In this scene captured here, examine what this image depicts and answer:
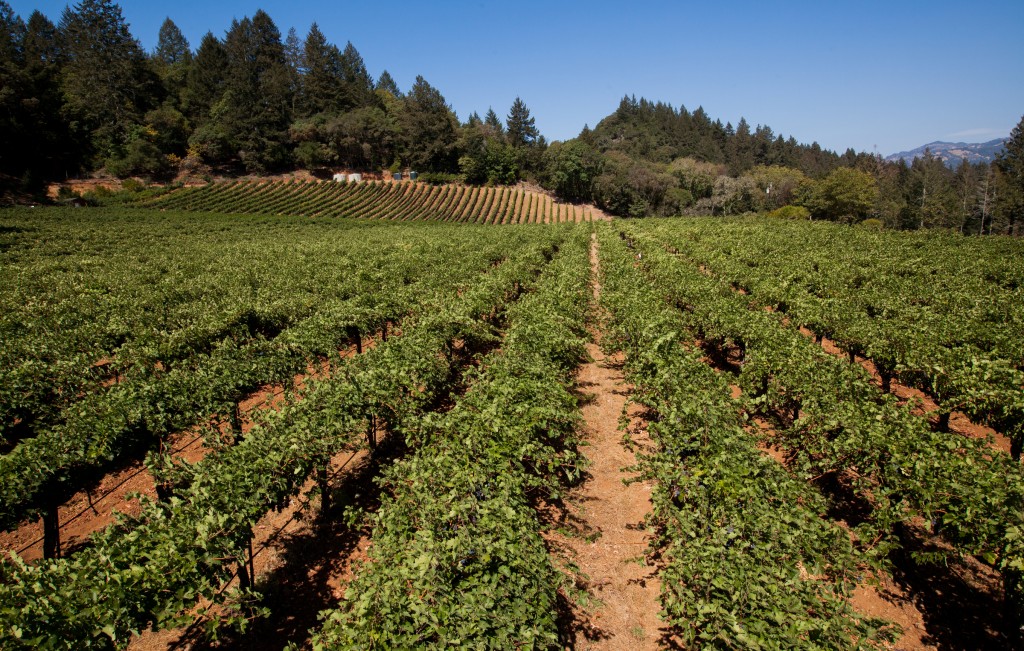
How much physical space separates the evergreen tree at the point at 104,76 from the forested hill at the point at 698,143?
102 metres

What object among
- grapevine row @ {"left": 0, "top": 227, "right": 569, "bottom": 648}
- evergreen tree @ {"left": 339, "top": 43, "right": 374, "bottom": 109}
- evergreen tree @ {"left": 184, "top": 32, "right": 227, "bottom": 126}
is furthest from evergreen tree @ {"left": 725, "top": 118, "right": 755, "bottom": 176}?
grapevine row @ {"left": 0, "top": 227, "right": 569, "bottom": 648}

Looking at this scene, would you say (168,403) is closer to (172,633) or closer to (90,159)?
(172,633)

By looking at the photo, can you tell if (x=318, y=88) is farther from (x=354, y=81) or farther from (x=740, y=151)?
(x=740, y=151)

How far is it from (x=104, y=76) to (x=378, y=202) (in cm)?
5833

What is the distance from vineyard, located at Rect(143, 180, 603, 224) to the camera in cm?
6662

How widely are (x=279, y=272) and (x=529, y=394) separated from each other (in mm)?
19232

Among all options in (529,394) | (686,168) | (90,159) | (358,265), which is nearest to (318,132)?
(90,159)

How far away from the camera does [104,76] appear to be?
268 ft

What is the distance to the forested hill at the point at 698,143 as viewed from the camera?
12962 cm

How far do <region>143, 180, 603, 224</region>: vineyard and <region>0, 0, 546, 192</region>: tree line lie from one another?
9.85 meters

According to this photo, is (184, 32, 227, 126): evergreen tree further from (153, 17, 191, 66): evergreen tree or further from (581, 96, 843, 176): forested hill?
(581, 96, 843, 176): forested hill

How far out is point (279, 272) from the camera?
22.8m

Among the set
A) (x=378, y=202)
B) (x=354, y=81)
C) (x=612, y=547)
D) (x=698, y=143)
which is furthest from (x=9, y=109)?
(x=698, y=143)

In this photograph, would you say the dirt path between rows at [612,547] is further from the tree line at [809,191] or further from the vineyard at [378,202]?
the tree line at [809,191]
